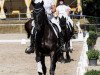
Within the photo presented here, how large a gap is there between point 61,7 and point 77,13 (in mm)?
18443

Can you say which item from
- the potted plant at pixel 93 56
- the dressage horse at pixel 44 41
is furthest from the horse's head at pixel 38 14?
the potted plant at pixel 93 56

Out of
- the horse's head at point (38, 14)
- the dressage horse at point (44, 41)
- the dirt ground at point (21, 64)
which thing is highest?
the horse's head at point (38, 14)

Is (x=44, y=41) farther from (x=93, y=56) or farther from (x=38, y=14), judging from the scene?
(x=93, y=56)

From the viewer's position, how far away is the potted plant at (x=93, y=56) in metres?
15.4

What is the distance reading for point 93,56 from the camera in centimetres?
1555

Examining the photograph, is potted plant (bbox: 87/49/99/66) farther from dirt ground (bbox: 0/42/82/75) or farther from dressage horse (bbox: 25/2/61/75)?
dressage horse (bbox: 25/2/61/75)

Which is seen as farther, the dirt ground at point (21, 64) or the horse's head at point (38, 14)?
the dirt ground at point (21, 64)

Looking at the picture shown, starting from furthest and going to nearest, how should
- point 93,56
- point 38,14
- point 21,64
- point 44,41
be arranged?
point 21,64, point 93,56, point 44,41, point 38,14

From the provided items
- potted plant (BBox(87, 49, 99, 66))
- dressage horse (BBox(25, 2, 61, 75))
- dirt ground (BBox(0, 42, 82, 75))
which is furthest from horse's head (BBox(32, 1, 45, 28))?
potted plant (BBox(87, 49, 99, 66))

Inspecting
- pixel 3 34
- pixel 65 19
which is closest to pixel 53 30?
pixel 65 19

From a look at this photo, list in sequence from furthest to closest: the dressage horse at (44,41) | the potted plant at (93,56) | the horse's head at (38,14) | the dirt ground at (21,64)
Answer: the potted plant at (93,56) → the dirt ground at (21,64) → the dressage horse at (44,41) → the horse's head at (38,14)

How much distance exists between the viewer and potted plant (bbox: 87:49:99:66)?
15406 mm

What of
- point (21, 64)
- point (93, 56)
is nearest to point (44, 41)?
point (93, 56)

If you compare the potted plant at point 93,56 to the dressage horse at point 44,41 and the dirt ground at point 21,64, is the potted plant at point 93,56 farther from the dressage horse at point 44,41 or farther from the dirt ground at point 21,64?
the dressage horse at point 44,41
